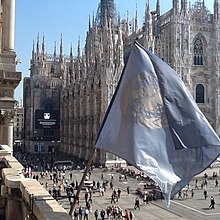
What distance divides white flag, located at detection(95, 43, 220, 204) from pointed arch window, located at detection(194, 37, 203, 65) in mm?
49931

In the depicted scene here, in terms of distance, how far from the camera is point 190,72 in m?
54.6

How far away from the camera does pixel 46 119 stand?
79688 millimetres

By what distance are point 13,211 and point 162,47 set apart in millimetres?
49542

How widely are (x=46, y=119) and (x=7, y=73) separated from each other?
198 feet

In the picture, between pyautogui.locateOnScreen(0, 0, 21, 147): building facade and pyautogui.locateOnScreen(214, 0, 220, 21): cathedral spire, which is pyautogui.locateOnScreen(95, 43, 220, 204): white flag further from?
pyautogui.locateOnScreen(214, 0, 220, 21): cathedral spire

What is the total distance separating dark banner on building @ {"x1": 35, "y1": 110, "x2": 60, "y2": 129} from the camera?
254ft

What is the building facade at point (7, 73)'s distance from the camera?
20.1 m

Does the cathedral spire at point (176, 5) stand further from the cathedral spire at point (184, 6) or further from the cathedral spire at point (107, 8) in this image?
the cathedral spire at point (107, 8)

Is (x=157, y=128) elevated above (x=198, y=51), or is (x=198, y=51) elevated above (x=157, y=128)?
(x=198, y=51)

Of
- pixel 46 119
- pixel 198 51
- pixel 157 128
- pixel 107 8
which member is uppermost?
pixel 107 8

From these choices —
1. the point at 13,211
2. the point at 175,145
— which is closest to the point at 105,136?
the point at 175,145

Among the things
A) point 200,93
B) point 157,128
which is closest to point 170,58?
point 200,93

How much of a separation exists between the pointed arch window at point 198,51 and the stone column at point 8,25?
39.0 meters

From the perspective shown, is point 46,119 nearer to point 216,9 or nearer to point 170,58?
point 170,58
